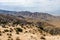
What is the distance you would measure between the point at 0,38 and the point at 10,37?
5.85ft

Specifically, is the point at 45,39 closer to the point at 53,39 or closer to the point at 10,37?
the point at 53,39

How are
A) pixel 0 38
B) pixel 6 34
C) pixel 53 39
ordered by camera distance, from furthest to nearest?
pixel 53 39 → pixel 6 34 → pixel 0 38

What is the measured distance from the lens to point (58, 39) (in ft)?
95.5

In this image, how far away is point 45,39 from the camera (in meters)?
27.6

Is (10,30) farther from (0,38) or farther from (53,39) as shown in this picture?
(53,39)

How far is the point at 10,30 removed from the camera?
29.1 meters

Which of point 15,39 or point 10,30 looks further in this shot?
point 10,30

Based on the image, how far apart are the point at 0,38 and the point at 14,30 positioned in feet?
19.6

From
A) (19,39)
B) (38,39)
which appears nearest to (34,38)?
(38,39)

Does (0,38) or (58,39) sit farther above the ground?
(0,38)

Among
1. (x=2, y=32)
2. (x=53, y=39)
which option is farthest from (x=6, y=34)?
(x=53, y=39)

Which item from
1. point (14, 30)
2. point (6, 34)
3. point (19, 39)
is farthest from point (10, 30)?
point (19, 39)

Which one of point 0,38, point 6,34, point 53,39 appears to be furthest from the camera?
point 53,39

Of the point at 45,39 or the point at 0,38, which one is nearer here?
the point at 0,38
